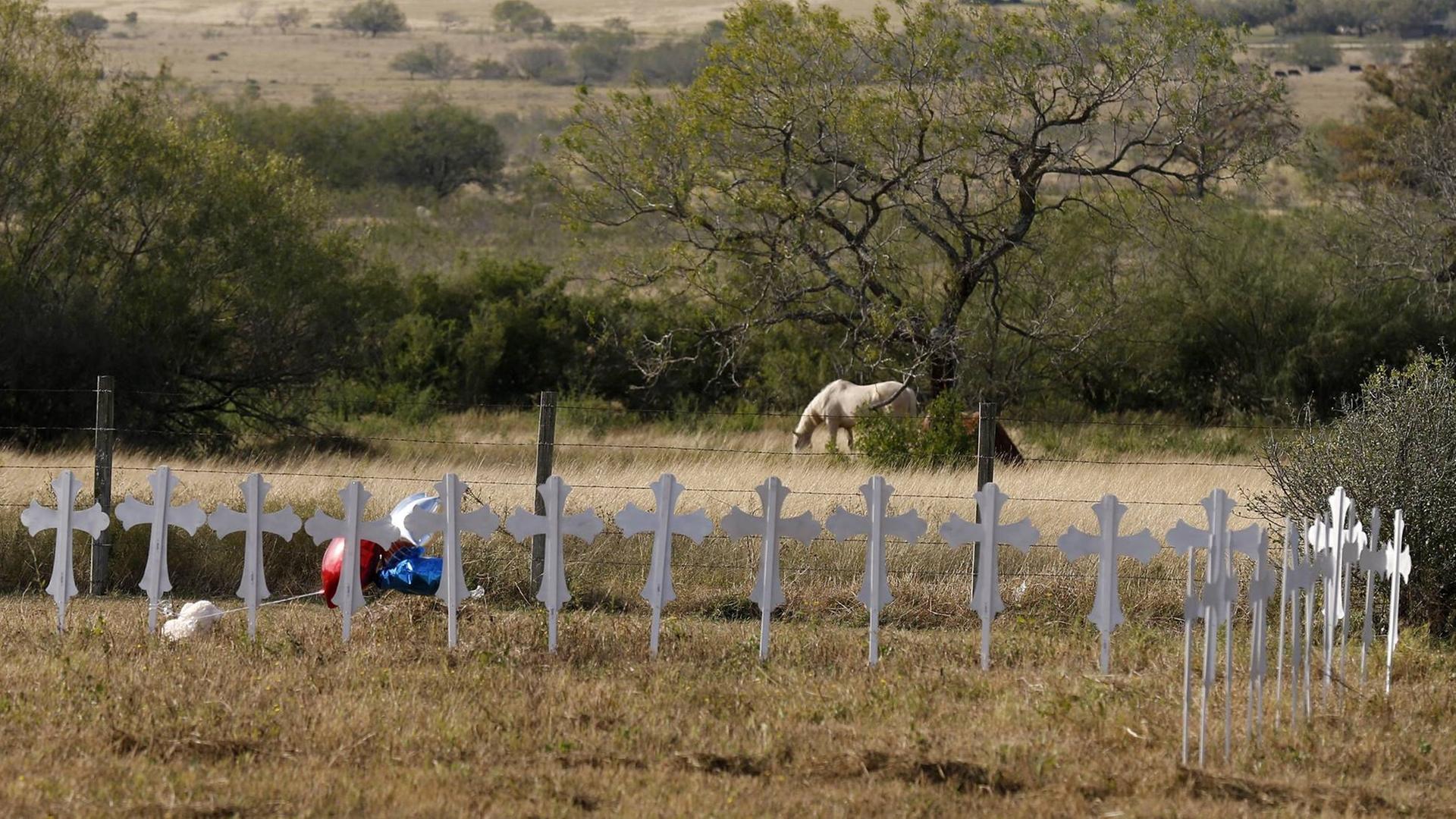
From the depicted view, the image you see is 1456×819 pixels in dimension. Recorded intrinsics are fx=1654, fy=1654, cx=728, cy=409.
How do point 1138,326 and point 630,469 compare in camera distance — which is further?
point 1138,326

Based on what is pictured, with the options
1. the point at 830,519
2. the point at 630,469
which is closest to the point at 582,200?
the point at 630,469

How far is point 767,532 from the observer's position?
7977 mm

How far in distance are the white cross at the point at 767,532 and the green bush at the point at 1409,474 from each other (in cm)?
261

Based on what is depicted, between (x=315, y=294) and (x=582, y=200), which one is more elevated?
(x=582, y=200)

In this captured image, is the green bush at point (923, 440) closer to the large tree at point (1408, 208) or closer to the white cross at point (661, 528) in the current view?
the white cross at point (661, 528)

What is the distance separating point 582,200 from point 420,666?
37.0ft

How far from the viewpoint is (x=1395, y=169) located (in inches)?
1270

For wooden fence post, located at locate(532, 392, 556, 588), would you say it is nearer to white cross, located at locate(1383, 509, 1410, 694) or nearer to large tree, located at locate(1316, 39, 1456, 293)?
white cross, located at locate(1383, 509, 1410, 694)

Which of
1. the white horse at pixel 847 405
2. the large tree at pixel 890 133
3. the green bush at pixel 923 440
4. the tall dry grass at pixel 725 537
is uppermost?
the large tree at pixel 890 133

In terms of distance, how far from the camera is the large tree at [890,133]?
17.8m

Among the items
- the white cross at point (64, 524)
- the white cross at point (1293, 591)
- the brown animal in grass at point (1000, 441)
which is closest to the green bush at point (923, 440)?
the brown animal in grass at point (1000, 441)

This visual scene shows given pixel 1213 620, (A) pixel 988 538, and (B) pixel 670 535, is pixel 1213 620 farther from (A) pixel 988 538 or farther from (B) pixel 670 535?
(B) pixel 670 535

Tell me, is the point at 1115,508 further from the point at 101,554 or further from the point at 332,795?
the point at 101,554

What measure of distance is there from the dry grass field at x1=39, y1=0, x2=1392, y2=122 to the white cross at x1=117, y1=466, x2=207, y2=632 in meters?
51.4
